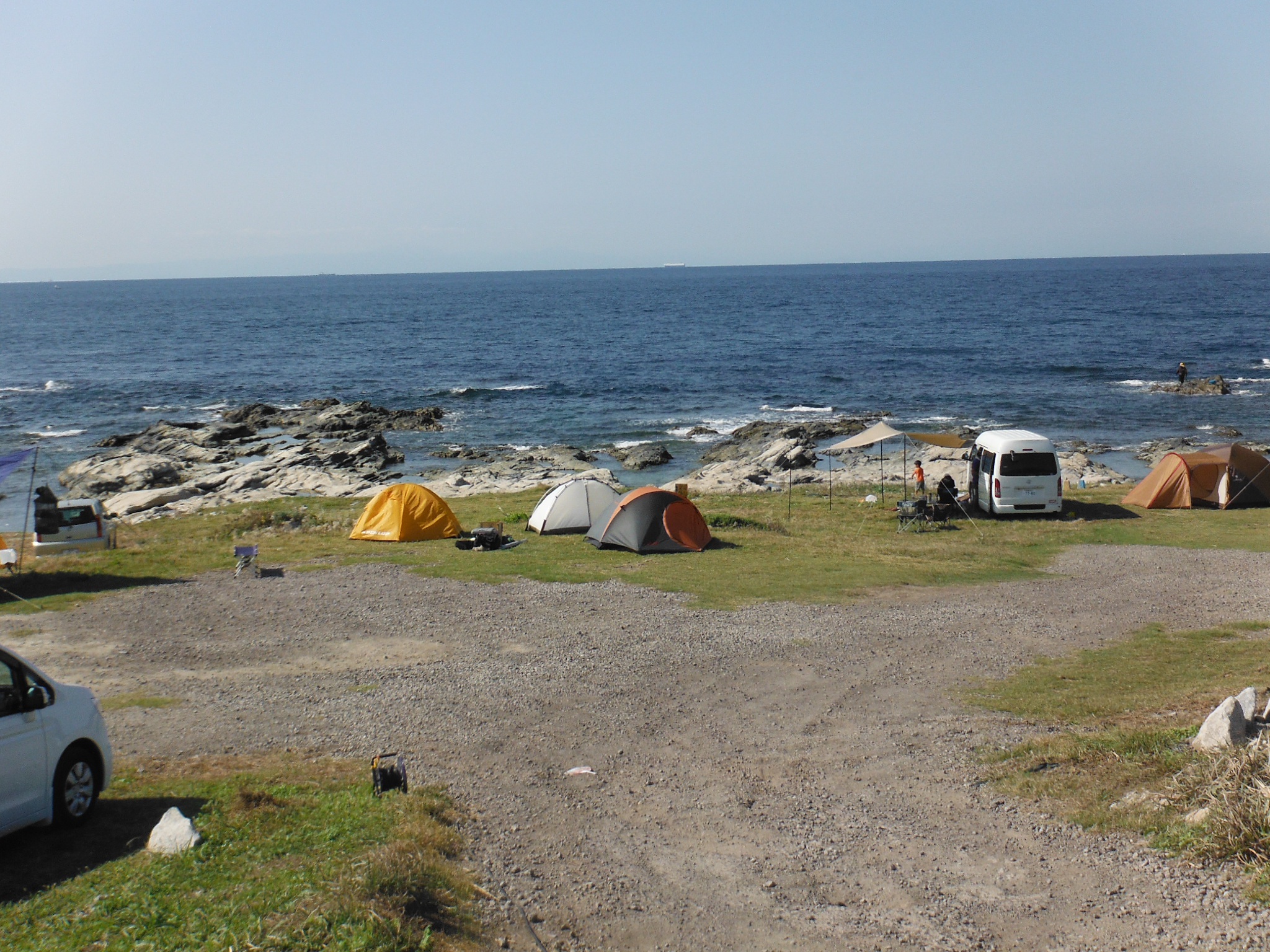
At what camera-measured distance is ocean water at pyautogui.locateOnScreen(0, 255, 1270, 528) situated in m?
51.0

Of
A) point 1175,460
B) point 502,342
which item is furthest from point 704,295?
point 1175,460

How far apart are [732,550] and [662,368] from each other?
54360mm

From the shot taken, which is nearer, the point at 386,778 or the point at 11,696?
the point at 11,696

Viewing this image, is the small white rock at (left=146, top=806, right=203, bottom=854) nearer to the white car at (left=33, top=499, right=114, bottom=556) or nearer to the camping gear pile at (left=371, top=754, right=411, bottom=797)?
the camping gear pile at (left=371, top=754, right=411, bottom=797)

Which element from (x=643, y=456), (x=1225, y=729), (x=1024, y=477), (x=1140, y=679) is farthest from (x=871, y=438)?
(x=1225, y=729)

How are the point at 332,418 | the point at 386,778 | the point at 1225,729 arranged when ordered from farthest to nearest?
the point at 332,418, the point at 386,778, the point at 1225,729

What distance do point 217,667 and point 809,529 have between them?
1473 cm

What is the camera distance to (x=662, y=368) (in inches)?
2995

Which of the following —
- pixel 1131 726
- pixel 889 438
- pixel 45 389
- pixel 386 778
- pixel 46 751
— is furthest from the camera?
pixel 45 389

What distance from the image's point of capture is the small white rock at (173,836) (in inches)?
318

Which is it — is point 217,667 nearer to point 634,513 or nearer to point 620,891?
point 620,891

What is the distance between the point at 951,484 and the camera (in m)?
26.2

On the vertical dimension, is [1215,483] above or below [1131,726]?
above

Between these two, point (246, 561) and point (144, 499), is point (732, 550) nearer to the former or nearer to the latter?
point (246, 561)
